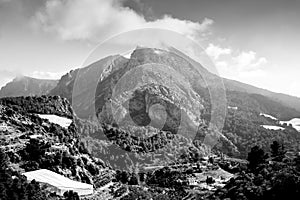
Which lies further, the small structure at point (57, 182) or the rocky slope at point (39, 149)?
the rocky slope at point (39, 149)

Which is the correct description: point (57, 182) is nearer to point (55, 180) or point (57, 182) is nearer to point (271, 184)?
point (55, 180)

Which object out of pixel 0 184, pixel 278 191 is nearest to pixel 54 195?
pixel 0 184

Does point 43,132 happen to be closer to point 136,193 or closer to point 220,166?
point 136,193

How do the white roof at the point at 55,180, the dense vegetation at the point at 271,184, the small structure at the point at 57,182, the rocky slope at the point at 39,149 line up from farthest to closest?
the rocky slope at the point at 39,149, the white roof at the point at 55,180, the small structure at the point at 57,182, the dense vegetation at the point at 271,184

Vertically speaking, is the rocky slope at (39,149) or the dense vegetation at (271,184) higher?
the dense vegetation at (271,184)

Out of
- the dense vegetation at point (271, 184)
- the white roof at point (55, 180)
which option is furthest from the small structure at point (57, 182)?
the dense vegetation at point (271, 184)

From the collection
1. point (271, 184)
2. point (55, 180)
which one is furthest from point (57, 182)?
point (271, 184)

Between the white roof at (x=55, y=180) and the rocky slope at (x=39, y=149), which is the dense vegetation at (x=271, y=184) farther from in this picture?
the rocky slope at (x=39, y=149)

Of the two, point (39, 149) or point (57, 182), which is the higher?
point (39, 149)
